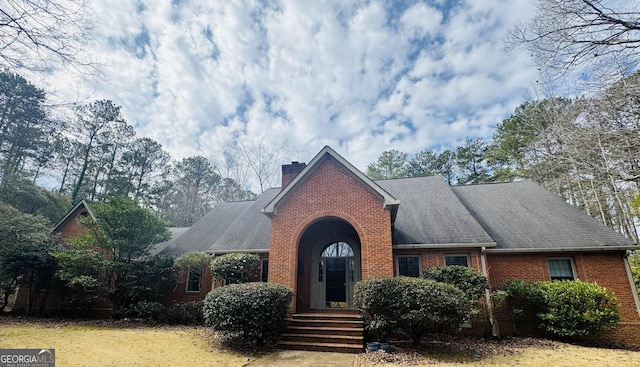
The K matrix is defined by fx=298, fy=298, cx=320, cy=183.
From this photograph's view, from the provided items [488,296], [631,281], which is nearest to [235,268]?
[488,296]

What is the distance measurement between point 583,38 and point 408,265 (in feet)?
28.1

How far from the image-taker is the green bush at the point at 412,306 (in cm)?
811

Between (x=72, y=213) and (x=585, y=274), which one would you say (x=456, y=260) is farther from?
(x=72, y=213)

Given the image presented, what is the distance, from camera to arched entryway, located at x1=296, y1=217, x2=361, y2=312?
1210cm

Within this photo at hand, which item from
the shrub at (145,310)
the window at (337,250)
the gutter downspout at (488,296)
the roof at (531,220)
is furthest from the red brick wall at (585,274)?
the shrub at (145,310)

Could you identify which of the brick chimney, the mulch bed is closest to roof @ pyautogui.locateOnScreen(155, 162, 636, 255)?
the brick chimney

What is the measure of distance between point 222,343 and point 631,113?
12351mm

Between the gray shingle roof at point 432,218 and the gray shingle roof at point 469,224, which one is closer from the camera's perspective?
the gray shingle roof at point 469,224

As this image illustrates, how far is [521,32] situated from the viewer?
20.9 feet

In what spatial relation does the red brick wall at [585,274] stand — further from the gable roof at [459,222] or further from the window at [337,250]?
the window at [337,250]

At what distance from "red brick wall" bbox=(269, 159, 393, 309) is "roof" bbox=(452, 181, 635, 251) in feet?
15.5

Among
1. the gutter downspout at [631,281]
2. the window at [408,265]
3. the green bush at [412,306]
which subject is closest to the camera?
the green bush at [412,306]

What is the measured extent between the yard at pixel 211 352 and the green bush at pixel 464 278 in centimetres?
154

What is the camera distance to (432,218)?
12883mm
